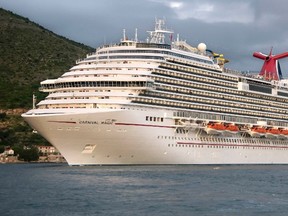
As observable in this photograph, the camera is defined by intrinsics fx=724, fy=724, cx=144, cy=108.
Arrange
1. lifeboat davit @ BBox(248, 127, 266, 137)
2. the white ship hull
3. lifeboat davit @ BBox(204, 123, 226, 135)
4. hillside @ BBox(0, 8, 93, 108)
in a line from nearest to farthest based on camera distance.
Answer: the white ship hull, lifeboat davit @ BBox(204, 123, 226, 135), lifeboat davit @ BBox(248, 127, 266, 137), hillside @ BBox(0, 8, 93, 108)

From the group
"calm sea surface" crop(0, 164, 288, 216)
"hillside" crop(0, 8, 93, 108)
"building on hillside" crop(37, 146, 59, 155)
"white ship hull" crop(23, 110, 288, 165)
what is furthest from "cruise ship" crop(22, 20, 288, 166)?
"hillside" crop(0, 8, 93, 108)

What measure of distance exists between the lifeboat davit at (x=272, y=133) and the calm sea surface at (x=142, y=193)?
26050mm

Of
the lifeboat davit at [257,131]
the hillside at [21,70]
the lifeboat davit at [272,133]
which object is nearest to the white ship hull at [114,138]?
the lifeboat davit at [257,131]

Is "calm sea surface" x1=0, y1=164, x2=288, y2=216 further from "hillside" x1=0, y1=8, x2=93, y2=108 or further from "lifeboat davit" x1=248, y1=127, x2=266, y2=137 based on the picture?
"hillside" x1=0, y1=8, x2=93, y2=108

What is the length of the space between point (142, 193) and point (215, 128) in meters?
36.2

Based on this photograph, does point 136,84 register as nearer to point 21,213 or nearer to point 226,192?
point 226,192


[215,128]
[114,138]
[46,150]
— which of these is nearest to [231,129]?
[215,128]

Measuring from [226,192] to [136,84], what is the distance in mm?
24435

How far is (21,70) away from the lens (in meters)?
172

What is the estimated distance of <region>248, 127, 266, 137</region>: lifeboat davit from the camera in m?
97.0

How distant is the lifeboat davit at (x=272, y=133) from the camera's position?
332 feet

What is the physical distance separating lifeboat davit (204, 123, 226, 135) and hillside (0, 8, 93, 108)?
66757 millimetres

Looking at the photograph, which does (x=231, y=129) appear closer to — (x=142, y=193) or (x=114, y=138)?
(x=114, y=138)

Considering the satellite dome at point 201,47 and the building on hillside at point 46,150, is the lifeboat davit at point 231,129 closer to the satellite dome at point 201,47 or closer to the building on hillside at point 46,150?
the satellite dome at point 201,47
